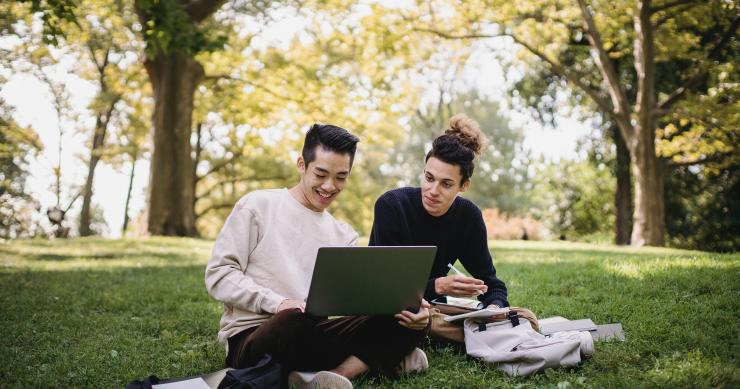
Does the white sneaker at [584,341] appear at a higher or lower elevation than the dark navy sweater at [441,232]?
lower

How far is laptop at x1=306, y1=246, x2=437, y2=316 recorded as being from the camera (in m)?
3.02

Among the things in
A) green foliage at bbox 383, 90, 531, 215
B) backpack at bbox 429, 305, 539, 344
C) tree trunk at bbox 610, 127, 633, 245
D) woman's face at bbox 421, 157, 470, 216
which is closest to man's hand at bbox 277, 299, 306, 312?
backpack at bbox 429, 305, 539, 344

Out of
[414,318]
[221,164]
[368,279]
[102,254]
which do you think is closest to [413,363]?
[414,318]

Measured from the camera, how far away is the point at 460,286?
376 cm

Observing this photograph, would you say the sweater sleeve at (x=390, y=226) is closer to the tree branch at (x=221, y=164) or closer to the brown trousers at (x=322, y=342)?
the brown trousers at (x=322, y=342)


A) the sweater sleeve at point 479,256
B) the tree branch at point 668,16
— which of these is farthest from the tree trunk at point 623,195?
the sweater sleeve at point 479,256

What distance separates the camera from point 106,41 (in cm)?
1830

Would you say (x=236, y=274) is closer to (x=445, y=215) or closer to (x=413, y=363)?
(x=413, y=363)

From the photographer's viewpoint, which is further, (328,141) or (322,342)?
(328,141)

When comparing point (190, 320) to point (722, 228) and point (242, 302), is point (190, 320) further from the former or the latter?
point (722, 228)

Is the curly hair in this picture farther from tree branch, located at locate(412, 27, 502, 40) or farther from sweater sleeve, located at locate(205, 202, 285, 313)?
tree branch, located at locate(412, 27, 502, 40)

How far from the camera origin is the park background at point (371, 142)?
5055mm

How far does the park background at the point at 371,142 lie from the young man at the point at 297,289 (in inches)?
15.6

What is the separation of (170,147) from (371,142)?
5.06 m
